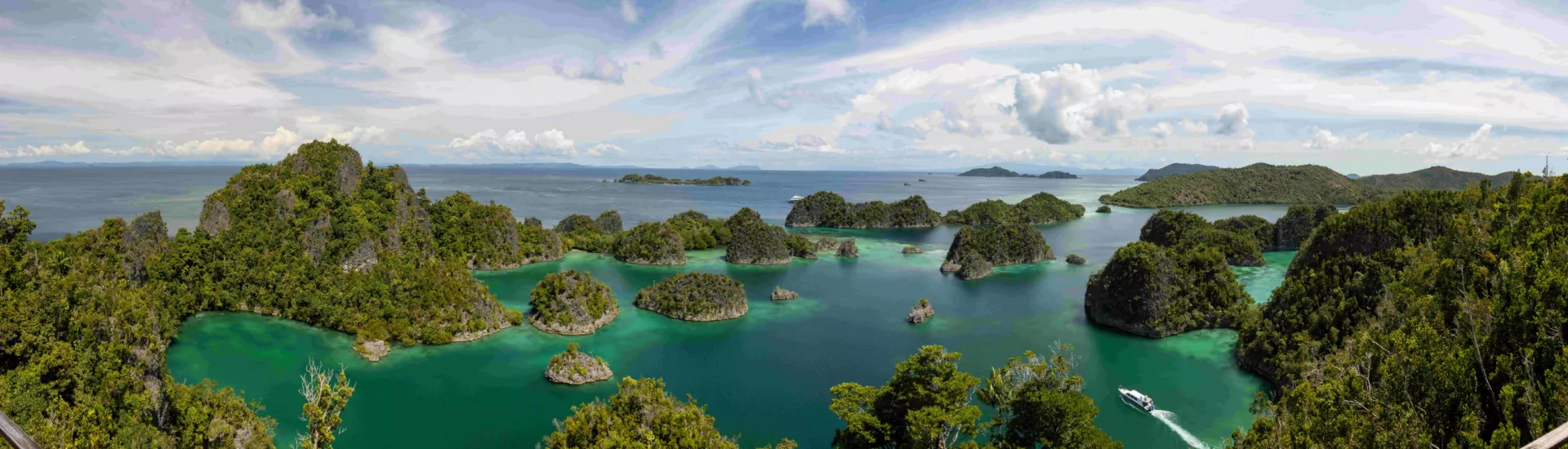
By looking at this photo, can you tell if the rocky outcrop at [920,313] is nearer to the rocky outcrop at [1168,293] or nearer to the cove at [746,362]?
the cove at [746,362]

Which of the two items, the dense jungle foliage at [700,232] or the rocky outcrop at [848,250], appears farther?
the dense jungle foliage at [700,232]

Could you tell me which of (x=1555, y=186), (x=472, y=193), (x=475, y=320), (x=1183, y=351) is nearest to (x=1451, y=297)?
(x=1555, y=186)

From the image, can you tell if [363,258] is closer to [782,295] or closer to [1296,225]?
[782,295]

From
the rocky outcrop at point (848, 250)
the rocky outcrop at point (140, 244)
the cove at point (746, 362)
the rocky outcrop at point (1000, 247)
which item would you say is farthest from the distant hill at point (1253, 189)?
→ the rocky outcrop at point (140, 244)

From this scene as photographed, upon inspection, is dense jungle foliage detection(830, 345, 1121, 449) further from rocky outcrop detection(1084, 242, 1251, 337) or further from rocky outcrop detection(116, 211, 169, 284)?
rocky outcrop detection(116, 211, 169, 284)

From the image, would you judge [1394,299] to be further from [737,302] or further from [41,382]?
[41,382]

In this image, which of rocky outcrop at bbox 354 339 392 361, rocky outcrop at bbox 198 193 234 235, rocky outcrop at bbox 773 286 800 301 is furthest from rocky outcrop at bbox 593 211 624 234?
rocky outcrop at bbox 354 339 392 361

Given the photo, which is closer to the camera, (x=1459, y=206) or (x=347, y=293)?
(x=1459, y=206)
